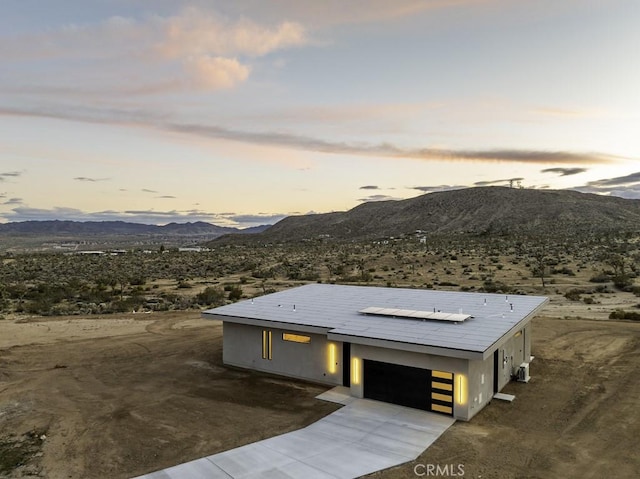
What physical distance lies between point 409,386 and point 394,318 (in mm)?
3675

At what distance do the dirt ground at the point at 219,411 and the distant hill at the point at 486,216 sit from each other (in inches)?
3689

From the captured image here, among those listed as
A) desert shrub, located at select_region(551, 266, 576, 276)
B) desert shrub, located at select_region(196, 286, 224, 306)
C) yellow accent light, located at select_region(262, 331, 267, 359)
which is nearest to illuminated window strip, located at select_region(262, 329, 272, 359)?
yellow accent light, located at select_region(262, 331, 267, 359)

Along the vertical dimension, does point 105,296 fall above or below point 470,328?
below

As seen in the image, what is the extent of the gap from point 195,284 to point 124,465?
3985cm

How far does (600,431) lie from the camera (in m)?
14.9

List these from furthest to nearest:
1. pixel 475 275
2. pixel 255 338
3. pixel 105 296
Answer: pixel 475 275, pixel 105 296, pixel 255 338

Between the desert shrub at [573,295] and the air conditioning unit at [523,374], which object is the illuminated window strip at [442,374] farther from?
the desert shrub at [573,295]

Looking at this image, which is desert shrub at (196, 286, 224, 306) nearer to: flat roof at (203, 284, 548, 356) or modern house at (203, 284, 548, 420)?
flat roof at (203, 284, 548, 356)

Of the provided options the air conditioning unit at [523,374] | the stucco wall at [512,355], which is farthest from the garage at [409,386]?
the air conditioning unit at [523,374]

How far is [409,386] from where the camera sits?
16906 millimetres

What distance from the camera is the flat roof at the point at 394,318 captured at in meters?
17.0

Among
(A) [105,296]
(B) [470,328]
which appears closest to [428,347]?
(B) [470,328]

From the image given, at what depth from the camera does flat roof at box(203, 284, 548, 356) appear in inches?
667

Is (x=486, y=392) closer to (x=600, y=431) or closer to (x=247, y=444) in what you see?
(x=600, y=431)
